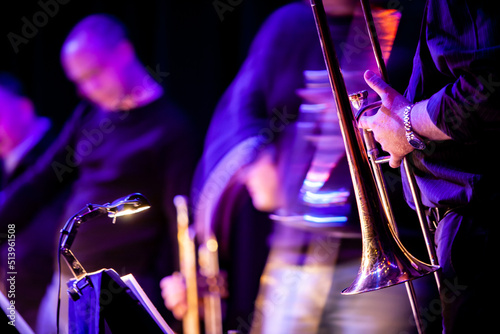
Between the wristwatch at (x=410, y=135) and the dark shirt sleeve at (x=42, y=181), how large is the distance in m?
2.26

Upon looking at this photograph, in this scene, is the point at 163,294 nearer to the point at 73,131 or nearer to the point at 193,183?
the point at 193,183

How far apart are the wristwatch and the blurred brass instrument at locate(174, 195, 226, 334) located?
141 centimetres

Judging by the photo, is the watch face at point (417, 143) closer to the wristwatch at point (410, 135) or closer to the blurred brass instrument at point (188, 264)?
the wristwatch at point (410, 135)

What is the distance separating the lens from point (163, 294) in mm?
2461

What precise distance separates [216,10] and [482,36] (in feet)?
5.72

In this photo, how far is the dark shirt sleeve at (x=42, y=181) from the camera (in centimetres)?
299

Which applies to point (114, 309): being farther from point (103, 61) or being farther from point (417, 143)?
point (103, 61)

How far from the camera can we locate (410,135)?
108 centimetres

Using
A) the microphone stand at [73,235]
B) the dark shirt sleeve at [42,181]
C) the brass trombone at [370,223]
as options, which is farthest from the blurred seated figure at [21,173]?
the brass trombone at [370,223]

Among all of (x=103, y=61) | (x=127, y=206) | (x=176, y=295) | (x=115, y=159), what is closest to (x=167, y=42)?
(x=103, y=61)

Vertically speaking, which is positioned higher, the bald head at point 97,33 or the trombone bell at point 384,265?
the bald head at point 97,33

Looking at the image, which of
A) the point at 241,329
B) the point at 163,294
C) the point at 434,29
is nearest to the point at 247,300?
the point at 241,329

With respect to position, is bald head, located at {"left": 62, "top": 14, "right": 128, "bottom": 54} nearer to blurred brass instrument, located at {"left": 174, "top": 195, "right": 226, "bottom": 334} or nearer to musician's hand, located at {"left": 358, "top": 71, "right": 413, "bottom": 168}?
blurred brass instrument, located at {"left": 174, "top": 195, "right": 226, "bottom": 334}

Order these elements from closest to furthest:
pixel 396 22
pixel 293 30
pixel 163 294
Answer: pixel 396 22, pixel 293 30, pixel 163 294
